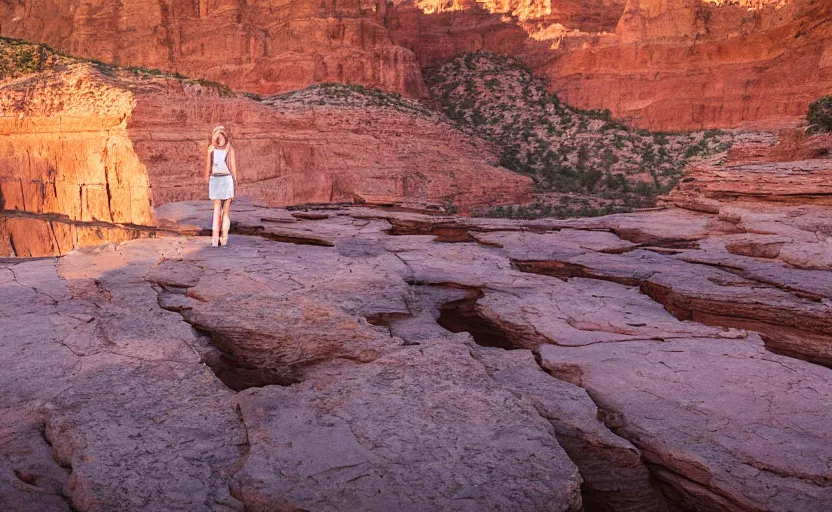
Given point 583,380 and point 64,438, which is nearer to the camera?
point 64,438

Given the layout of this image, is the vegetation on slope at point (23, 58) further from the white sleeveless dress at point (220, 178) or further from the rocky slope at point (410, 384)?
the rocky slope at point (410, 384)

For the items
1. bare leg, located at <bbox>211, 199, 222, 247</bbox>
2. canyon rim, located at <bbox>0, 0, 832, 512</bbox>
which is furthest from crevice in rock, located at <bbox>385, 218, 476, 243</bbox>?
bare leg, located at <bbox>211, 199, 222, 247</bbox>

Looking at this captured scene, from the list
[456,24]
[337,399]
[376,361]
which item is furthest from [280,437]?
[456,24]

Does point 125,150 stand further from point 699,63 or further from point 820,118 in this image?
point 699,63

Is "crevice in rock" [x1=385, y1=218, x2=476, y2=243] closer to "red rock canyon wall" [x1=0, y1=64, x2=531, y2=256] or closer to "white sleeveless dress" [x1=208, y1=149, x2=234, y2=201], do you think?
"white sleeveless dress" [x1=208, y1=149, x2=234, y2=201]

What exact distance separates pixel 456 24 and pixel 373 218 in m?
39.4

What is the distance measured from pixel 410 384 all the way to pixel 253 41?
39.9 metres

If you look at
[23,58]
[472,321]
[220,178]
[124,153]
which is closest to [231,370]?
[472,321]

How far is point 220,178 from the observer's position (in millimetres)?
6984

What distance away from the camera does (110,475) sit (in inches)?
94.9

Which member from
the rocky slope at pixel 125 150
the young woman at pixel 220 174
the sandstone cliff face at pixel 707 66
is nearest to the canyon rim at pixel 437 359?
the young woman at pixel 220 174

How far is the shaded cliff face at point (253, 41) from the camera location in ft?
119

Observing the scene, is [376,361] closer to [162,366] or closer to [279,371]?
[279,371]

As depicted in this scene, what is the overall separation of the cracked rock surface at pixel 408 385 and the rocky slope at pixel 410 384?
0.01 meters
